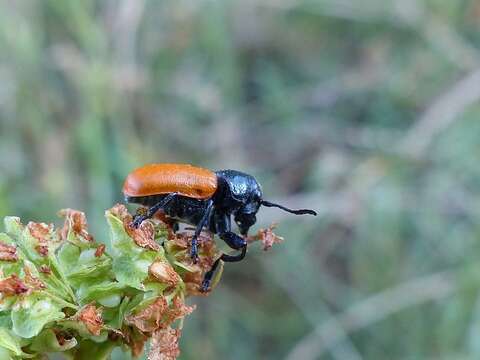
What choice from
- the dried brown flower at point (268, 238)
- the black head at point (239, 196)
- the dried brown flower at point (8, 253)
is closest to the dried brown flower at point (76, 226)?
the dried brown flower at point (8, 253)

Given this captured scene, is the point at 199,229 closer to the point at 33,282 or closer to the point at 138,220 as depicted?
the point at 138,220

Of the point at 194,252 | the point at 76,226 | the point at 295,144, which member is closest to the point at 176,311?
the point at 194,252

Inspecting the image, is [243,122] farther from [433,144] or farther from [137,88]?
[433,144]

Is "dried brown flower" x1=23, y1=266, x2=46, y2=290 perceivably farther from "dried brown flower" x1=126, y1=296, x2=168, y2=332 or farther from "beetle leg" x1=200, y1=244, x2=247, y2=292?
"beetle leg" x1=200, y1=244, x2=247, y2=292

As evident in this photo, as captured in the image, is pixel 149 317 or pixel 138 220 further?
pixel 138 220

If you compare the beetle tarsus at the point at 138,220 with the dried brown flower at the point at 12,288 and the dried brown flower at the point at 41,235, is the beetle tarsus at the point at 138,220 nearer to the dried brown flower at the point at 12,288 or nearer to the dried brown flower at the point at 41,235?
the dried brown flower at the point at 41,235

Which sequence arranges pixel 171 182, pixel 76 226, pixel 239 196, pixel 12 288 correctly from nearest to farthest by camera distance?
pixel 12 288
pixel 76 226
pixel 171 182
pixel 239 196

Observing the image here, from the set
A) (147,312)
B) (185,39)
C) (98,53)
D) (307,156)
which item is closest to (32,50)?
(98,53)
